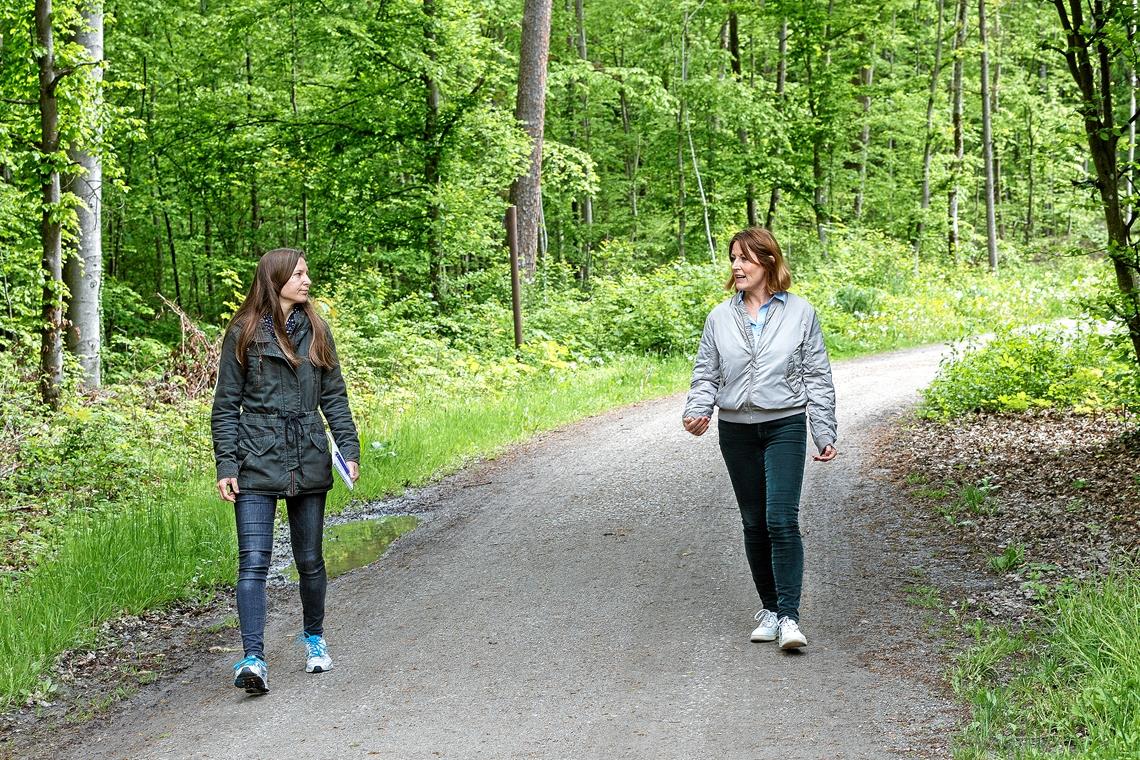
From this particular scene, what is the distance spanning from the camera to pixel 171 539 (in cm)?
714

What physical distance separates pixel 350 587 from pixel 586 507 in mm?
2394

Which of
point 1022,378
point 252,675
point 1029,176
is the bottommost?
point 252,675

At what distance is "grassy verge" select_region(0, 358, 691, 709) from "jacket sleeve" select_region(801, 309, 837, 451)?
3901 mm

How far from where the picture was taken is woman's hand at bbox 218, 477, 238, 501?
4.75 meters

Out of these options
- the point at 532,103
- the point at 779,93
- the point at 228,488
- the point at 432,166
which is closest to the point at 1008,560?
the point at 228,488

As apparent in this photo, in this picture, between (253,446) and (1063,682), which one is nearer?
(1063,682)

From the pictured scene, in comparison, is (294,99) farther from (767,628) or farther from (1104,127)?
(767,628)

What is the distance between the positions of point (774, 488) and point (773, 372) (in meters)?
0.56

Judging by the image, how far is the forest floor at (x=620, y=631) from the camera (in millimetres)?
4195

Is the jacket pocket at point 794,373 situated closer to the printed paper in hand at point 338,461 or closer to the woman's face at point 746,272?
the woman's face at point 746,272

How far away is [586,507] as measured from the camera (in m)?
8.43

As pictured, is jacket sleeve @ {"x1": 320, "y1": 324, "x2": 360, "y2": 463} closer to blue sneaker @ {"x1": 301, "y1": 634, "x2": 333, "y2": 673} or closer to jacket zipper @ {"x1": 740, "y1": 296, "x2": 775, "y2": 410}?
Answer: blue sneaker @ {"x1": 301, "y1": 634, "x2": 333, "y2": 673}

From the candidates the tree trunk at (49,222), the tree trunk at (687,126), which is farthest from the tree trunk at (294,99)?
the tree trunk at (687,126)

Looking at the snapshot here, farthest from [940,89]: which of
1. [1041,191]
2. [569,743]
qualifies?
[569,743]
